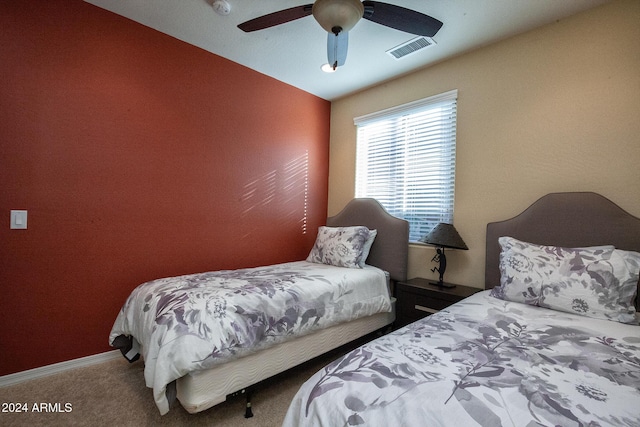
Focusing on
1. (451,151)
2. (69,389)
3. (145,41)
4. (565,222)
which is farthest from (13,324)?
(565,222)

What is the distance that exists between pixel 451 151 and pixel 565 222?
42.0 inches

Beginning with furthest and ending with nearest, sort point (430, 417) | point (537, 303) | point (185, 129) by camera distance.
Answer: point (185, 129) → point (537, 303) → point (430, 417)

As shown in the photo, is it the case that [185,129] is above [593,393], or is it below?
above

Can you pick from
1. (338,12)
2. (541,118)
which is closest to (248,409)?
(338,12)

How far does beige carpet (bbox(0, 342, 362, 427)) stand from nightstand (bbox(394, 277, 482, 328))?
0.99m

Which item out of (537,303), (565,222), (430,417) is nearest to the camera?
(430,417)

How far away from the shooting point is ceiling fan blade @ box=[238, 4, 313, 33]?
5.56 ft

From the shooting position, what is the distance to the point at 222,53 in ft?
9.12

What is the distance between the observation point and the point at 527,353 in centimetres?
110

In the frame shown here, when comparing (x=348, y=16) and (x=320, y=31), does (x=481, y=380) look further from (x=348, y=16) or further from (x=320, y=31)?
(x=320, y=31)

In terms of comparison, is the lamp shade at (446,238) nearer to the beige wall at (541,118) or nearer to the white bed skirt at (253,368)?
the beige wall at (541,118)

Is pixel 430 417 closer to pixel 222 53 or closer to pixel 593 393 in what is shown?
pixel 593 393

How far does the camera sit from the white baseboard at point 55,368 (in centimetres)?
194

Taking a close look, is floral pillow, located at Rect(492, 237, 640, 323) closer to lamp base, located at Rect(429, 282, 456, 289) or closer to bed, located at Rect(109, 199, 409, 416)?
lamp base, located at Rect(429, 282, 456, 289)
